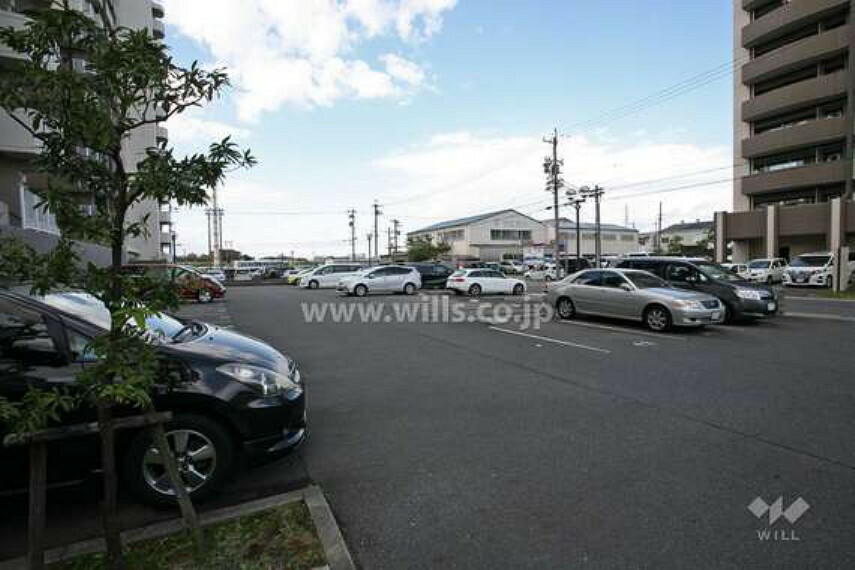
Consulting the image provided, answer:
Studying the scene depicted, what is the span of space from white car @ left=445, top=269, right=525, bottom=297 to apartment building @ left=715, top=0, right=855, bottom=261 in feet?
70.8

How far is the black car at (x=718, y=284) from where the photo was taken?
11.3 metres

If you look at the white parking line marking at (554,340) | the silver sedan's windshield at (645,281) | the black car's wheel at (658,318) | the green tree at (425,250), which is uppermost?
the green tree at (425,250)

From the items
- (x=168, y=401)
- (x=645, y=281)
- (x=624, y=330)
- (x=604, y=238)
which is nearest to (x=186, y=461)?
(x=168, y=401)

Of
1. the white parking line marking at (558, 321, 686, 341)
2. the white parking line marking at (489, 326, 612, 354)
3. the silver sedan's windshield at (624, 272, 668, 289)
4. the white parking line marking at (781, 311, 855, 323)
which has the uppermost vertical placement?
the silver sedan's windshield at (624, 272, 668, 289)

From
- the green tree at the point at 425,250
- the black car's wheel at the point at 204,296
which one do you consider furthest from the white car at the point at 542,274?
the green tree at the point at 425,250

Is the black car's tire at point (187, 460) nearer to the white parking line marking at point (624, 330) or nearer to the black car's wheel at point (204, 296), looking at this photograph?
the white parking line marking at point (624, 330)

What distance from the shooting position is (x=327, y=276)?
30.7 metres

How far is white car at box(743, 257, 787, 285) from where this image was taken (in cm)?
2608

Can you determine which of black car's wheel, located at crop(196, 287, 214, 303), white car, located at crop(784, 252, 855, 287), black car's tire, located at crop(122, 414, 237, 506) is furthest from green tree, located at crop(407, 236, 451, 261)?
black car's tire, located at crop(122, 414, 237, 506)

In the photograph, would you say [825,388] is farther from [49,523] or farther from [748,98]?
[748,98]

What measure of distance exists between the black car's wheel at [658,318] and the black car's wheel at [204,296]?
17.5 m

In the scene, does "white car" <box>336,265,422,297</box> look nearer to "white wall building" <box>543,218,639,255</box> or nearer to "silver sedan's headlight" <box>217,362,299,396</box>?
"silver sedan's headlight" <box>217,362,299,396</box>

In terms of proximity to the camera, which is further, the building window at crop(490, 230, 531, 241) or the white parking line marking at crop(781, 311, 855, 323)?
the building window at crop(490, 230, 531, 241)

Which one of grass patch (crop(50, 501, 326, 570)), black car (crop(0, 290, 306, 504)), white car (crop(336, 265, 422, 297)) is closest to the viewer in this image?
grass patch (crop(50, 501, 326, 570))
